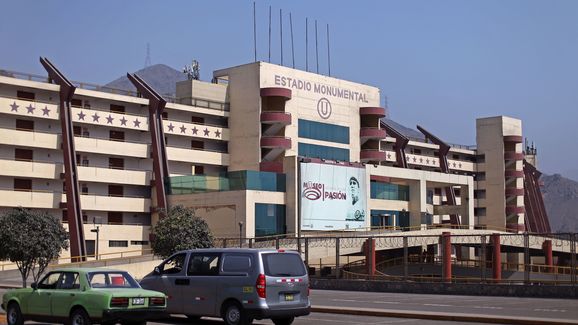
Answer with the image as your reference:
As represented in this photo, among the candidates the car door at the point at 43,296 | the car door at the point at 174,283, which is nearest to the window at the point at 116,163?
the car door at the point at 174,283

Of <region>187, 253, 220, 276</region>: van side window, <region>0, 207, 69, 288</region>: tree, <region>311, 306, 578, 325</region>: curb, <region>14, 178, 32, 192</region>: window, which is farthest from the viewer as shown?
<region>14, 178, 32, 192</region>: window

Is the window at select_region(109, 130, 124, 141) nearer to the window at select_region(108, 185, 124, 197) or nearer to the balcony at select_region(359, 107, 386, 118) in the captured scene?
the window at select_region(108, 185, 124, 197)

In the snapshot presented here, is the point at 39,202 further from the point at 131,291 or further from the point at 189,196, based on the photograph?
the point at 131,291

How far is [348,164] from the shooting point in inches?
3209

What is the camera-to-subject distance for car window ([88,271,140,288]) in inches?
770

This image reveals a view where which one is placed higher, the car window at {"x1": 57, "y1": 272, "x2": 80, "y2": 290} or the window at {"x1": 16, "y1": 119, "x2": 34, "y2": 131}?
the window at {"x1": 16, "y1": 119, "x2": 34, "y2": 131}

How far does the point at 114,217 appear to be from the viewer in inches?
3083

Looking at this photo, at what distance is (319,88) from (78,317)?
70.5 metres

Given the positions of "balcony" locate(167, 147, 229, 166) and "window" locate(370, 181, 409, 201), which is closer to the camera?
"balcony" locate(167, 147, 229, 166)

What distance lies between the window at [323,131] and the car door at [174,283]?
63.2m

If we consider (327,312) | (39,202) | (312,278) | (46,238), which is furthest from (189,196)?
(327,312)

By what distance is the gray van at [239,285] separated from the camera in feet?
67.6

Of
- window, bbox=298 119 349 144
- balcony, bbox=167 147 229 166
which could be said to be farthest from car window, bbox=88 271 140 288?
window, bbox=298 119 349 144

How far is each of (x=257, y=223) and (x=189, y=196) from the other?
7.54 metres
